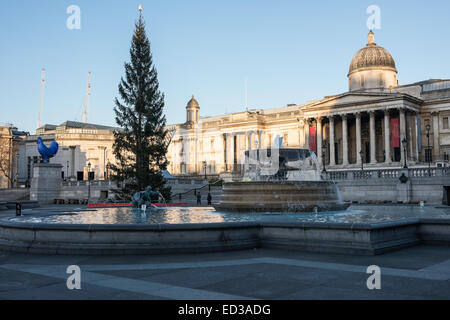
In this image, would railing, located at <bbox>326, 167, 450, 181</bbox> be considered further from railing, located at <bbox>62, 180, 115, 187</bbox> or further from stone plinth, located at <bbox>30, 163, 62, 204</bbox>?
stone plinth, located at <bbox>30, 163, 62, 204</bbox>

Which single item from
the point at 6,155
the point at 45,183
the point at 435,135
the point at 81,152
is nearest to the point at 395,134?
the point at 435,135

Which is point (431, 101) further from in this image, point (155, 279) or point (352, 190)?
point (155, 279)

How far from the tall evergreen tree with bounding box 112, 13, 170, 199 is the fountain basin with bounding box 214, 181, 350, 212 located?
71.0 ft

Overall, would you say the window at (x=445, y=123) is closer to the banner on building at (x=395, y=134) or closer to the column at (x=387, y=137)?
the banner on building at (x=395, y=134)

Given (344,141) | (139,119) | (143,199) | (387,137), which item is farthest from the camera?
(344,141)

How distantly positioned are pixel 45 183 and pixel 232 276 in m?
51.7

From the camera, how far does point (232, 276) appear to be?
8.49 m

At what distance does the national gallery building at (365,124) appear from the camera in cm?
6750

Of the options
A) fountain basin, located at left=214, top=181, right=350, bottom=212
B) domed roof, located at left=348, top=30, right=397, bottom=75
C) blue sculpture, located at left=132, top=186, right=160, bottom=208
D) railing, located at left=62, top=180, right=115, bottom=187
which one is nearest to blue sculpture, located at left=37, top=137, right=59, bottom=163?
railing, located at left=62, top=180, right=115, bottom=187

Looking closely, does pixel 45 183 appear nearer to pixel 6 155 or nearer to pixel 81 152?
pixel 6 155

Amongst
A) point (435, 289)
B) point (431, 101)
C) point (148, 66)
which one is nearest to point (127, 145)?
point (148, 66)

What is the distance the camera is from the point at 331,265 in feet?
31.0

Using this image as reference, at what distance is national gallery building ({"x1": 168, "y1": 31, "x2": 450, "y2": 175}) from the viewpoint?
221 ft
